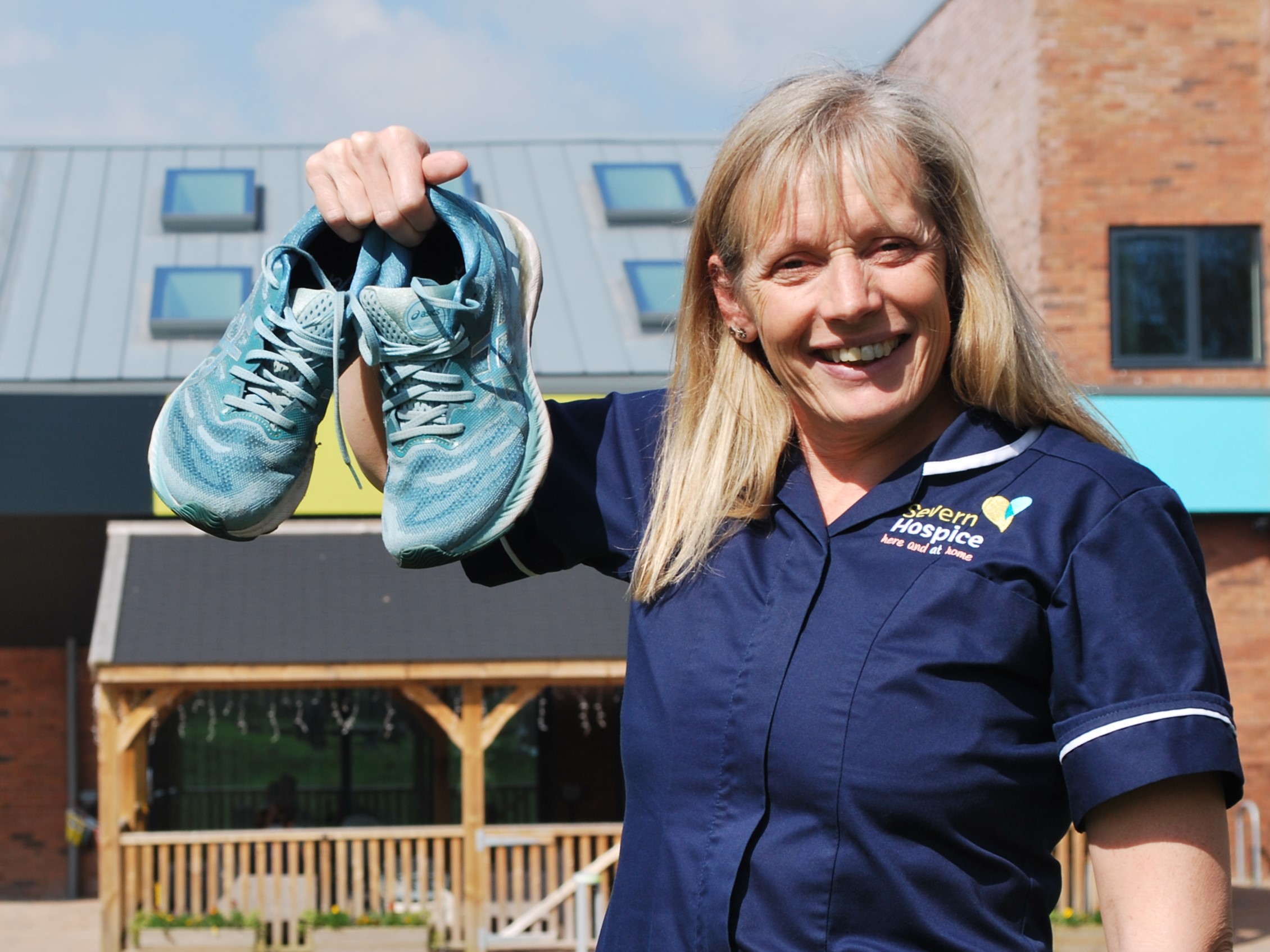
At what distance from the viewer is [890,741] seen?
1644 millimetres

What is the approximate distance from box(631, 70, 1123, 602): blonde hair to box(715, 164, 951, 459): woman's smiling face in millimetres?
21

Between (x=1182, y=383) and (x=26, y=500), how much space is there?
10.0m

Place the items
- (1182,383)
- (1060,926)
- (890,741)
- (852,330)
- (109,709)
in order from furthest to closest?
1. (1182,383)
2. (1060,926)
3. (109,709)
4. (852,330)
5. (890,741)

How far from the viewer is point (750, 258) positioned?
6.14 ft

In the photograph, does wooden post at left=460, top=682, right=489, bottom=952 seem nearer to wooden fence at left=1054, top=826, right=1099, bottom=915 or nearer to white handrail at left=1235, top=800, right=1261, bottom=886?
wooden fence at left=1054, top=826, right=1099, bottom=915

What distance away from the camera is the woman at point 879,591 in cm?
161

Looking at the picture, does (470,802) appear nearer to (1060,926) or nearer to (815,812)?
(1060,926)

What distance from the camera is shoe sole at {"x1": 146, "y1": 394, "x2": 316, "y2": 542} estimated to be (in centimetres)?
195

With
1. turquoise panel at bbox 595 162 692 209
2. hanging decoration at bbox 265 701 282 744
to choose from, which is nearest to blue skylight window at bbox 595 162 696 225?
turquoise panel at bbox 595 162 692 209

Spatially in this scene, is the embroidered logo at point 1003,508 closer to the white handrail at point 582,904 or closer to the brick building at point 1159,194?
the white handrail at point 582,904

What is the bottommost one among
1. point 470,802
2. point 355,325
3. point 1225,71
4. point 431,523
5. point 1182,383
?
point 470,802

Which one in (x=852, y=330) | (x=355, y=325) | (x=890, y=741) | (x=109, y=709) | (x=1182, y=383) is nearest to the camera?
(x=890, y=741)

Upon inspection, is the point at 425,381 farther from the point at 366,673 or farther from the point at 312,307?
the point at 366,673

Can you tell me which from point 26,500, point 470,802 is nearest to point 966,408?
point 470,802
